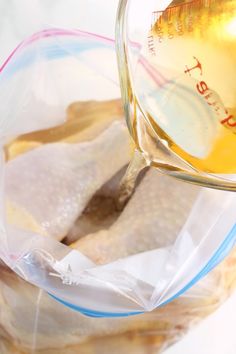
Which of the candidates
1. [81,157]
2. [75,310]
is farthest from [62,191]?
[75,310]

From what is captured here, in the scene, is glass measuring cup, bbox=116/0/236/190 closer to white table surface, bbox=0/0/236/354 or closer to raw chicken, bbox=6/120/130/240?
raw chicken, bbox=6/120/130/240

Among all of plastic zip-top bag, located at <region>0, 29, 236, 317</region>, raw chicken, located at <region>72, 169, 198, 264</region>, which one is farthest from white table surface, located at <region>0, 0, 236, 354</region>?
raw chicken, located at <region>72, 169, 198, 264</region>

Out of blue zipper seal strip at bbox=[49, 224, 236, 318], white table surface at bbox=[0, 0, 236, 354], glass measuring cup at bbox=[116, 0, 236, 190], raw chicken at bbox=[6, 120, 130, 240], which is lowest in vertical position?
blue zipper seal strip at bbox=[49, 224, 236, 318]

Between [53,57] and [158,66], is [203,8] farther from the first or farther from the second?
[53,57]

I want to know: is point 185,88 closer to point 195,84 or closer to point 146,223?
point 195,84

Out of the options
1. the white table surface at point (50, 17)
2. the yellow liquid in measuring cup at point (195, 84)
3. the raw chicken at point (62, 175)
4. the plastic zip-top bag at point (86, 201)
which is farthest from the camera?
the white table surface at point (50, 17)

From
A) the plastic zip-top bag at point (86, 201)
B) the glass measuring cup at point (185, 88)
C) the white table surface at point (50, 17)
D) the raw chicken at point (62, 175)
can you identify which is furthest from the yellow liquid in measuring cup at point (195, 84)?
the white table surface at point (50, 17)

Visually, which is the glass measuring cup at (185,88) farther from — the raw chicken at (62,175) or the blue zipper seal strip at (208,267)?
the raw chicken at (62,175)
